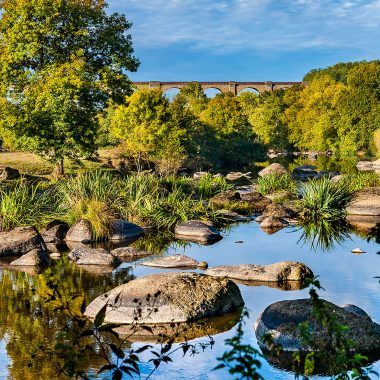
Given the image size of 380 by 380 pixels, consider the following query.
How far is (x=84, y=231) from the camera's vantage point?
60.4ft

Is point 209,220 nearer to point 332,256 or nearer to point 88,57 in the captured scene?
point 332,256

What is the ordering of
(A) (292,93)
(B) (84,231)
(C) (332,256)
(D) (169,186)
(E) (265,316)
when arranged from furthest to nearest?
(A) (292,93) → (D) (169,186) → (B) (84,231) → (C) (332,256) → (E) (265,316)

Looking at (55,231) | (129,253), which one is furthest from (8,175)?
(129,253)

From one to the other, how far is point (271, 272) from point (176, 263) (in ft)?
8.03

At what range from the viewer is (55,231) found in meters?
18.6

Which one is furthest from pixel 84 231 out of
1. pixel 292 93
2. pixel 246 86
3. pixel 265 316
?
pixel 246 86

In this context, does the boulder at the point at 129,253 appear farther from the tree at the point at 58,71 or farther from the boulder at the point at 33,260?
the tree at the point at 58,71

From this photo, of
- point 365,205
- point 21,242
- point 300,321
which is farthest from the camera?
point 365,205

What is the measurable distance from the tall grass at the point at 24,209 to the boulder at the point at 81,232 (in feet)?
4.26

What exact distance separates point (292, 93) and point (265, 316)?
78.2m

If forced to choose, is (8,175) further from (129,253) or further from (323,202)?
(129,253)

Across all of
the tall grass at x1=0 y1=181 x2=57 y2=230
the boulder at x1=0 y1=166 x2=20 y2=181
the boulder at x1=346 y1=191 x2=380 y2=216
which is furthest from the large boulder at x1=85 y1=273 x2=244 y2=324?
the boulder at x1=0 y1=166 x2=20 y2=181

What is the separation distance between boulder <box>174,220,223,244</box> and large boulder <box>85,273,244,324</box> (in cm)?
764

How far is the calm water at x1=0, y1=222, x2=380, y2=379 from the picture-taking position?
27.0 ft
